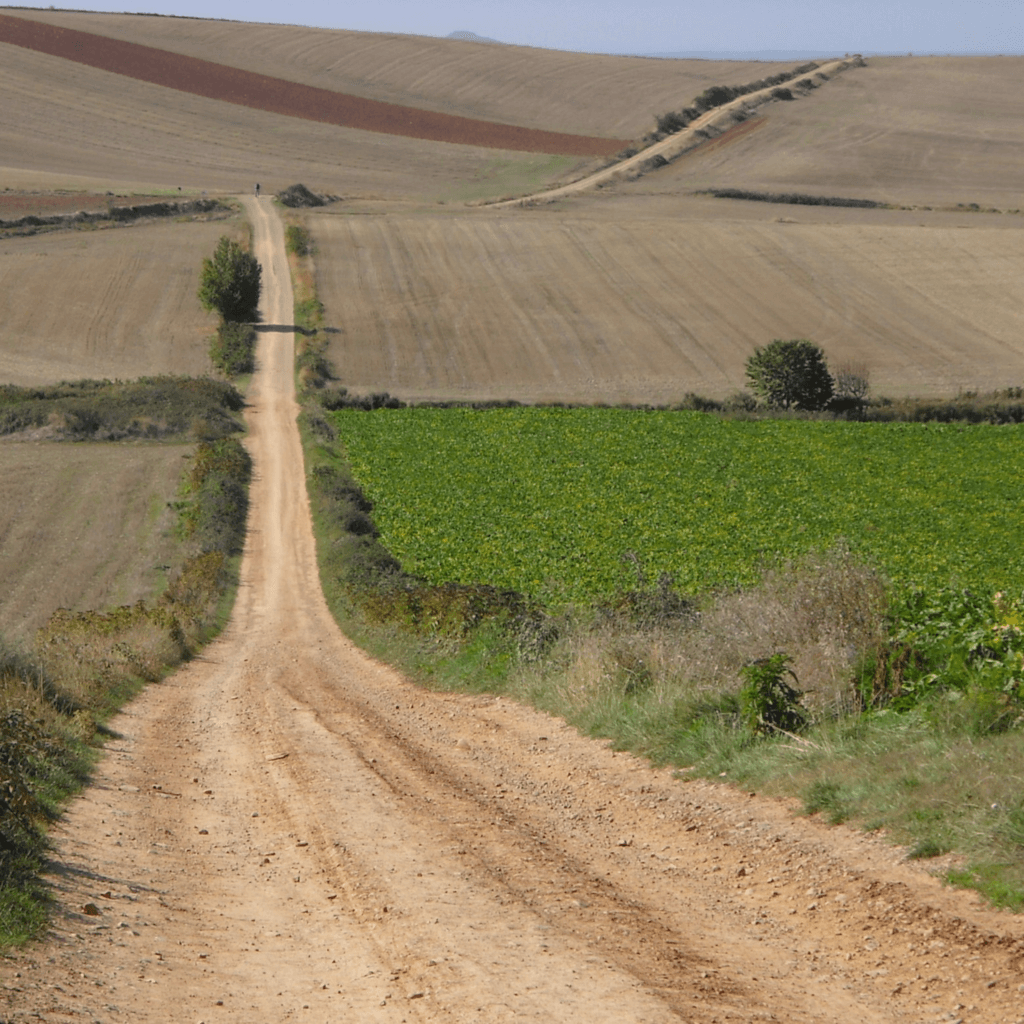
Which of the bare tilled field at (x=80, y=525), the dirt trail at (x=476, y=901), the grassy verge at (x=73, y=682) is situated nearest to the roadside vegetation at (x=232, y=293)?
the bare tilled field at (x=80, y=525)

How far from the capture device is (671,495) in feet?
120

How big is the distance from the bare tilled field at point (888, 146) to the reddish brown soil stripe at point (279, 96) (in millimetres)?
14909

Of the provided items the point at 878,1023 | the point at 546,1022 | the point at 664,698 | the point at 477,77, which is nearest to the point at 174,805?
the point at 664,698

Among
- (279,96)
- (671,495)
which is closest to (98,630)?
(671,495)

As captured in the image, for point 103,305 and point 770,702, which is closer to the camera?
point 770,702

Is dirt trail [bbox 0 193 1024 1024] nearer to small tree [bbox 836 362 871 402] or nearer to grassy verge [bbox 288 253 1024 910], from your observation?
grassy verge [bbox 288 253 1024 910]

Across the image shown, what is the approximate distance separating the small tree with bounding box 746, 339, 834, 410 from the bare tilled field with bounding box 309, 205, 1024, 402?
146 inches

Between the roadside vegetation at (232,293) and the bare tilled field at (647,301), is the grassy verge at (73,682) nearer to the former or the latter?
the bare tilled field at (647,301)

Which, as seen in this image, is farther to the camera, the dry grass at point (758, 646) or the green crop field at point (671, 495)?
the green crop field at point (671, 495)

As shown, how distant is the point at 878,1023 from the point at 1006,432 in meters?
45.6

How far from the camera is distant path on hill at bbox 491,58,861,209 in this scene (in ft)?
317

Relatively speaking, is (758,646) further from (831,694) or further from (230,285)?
(230,285)

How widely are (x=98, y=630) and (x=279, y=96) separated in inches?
4354

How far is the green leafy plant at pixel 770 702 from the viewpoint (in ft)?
34.0
